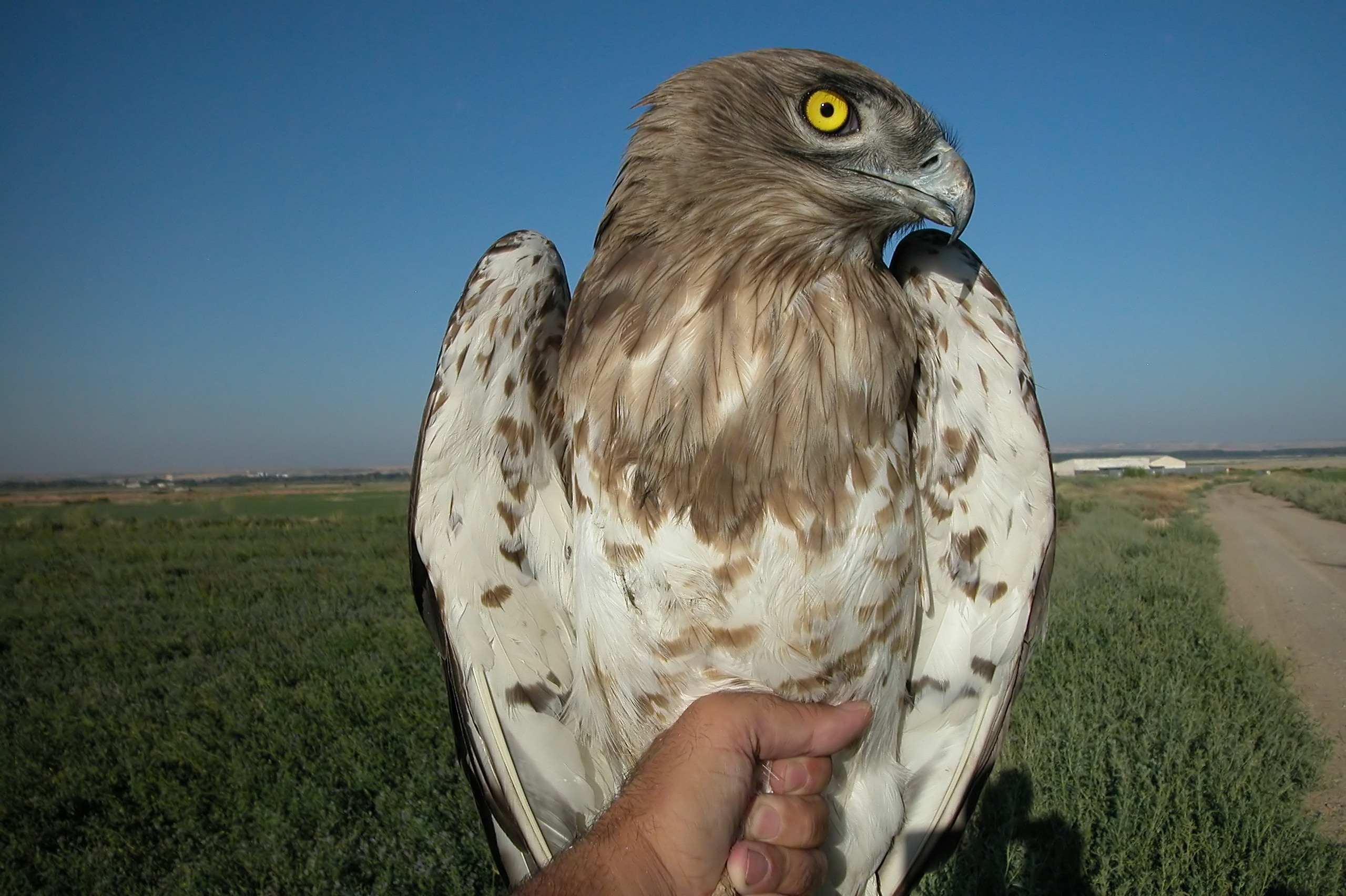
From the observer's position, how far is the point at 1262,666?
1040 cm

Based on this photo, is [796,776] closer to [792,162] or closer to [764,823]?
[764,823]

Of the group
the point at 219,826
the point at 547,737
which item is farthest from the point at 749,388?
the point at 219,826

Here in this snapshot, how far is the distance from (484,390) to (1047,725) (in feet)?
26.1

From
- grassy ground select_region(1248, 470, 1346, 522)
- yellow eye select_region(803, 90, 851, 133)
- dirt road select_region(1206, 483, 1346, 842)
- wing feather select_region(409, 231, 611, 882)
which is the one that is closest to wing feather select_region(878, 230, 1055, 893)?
yellow eye select_region(803, 90, 851, 133)

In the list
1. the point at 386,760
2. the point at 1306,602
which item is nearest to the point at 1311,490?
the point at 1306,602

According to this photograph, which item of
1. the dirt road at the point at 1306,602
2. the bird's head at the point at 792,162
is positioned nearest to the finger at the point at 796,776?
the bird's head at the point at 792,162

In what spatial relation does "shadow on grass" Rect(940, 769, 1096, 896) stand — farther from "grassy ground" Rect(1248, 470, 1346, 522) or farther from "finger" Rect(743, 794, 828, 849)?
"grassy ground" Rect(1248, 470, 1346, 522)

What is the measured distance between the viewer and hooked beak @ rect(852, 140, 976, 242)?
2559 mm

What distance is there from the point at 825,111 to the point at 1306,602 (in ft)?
56.3

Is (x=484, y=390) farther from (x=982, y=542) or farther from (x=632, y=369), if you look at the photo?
(x=982, y=542)

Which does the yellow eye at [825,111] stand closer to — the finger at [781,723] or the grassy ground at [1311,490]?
the finger at [781,723]

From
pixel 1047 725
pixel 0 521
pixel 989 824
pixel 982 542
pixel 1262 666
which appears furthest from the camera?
pixel 0 521

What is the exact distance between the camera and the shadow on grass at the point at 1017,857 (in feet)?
19.2

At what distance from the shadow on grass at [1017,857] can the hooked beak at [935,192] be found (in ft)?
17.7
